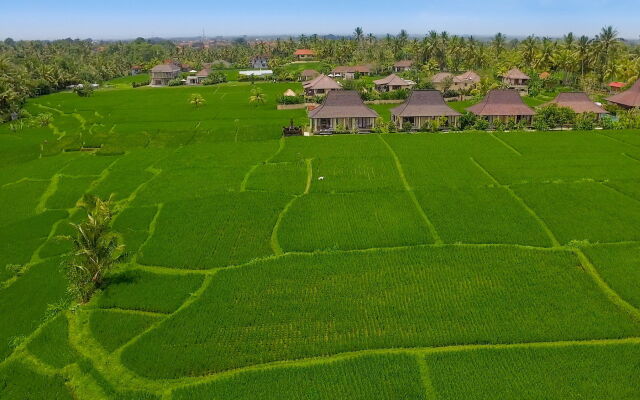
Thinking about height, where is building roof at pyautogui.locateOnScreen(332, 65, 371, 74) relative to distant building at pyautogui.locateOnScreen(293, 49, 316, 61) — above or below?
below

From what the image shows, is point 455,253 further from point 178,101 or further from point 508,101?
point 178,101

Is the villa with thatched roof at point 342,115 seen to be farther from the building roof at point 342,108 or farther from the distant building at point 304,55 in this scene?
the distant building at point 304,55

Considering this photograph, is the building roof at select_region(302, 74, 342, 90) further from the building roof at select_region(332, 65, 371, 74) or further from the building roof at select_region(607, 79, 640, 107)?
the building roof at select_region(607, 79, 640, 107)

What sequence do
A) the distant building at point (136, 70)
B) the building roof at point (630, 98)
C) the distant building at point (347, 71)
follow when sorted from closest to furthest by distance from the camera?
1. the building roof at point (630, 98)
2. the distant building at point (347, 71)
3. the distant building at point (136, 70)

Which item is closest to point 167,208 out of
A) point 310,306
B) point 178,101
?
point 310,306

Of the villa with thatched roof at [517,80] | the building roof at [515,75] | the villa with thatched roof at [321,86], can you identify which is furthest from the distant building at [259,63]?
the villa with thatched roof at [517,80]

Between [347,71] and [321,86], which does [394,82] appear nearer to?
[321,86]

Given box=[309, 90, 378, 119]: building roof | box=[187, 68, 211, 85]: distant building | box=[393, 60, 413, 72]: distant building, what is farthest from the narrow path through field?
box=[187, 68, 211, 85]: distant building
